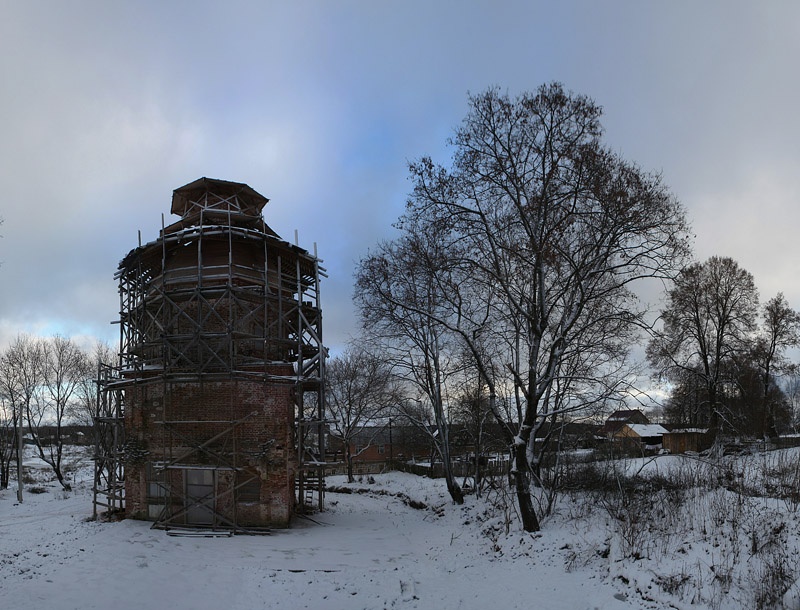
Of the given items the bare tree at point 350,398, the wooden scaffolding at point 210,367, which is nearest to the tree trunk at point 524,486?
the wooden scaffolding at point 210,367

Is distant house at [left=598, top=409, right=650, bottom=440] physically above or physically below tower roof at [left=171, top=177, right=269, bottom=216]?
below

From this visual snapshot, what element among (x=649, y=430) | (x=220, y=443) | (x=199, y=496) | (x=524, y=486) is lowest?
(x=649, y=430)

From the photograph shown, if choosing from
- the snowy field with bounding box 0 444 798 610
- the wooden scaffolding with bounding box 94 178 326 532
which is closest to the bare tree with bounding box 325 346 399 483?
the wooden scaffolding with bounding box 94 178 326 532

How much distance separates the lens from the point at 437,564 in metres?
12.4

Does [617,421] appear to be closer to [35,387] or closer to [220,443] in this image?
[220,443]

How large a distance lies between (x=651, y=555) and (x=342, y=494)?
22.2 metres

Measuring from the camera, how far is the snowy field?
8523 millimetres

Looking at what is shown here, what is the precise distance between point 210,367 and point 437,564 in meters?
10.0

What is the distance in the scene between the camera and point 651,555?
30.1ft

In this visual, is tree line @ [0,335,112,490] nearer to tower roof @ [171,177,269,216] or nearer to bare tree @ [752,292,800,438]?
tower roof @ [171,177,269,216]

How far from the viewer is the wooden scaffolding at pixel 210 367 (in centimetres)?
1722

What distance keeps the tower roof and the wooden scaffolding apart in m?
0.05

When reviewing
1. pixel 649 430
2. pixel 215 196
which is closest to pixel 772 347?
pixel 649 430

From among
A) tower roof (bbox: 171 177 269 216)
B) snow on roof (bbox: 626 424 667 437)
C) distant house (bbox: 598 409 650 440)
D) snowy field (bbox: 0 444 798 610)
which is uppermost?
tower roof (bbox: 171 177 269 216)
